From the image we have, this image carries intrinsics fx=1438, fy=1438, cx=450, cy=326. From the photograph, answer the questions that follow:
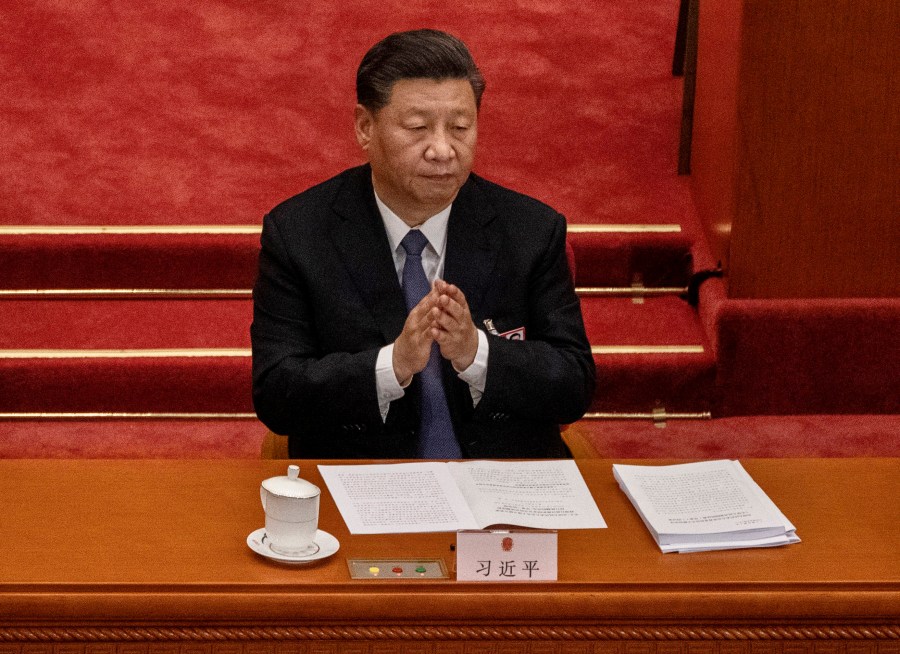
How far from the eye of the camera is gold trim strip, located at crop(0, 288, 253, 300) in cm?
372

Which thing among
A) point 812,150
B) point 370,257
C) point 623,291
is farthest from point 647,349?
point 370,257

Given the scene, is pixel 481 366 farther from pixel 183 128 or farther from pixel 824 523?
pixel 183 128

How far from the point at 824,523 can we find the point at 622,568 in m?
0.35

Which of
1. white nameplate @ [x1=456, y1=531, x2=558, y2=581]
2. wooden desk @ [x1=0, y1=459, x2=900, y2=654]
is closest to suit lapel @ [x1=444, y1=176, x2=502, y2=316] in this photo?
wooden desk @ [x1=0, y1=459, x2=900, y2=654]

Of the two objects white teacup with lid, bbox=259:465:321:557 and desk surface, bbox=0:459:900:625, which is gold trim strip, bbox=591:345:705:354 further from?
white teacup with lid, bbox=259:465:321:557

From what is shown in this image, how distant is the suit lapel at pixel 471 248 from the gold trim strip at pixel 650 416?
1114 mm

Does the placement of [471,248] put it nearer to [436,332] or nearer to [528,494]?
[436,332]

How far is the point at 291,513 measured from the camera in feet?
5.99

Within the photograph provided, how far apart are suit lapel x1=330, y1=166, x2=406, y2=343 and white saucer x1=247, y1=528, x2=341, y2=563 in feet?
1.78

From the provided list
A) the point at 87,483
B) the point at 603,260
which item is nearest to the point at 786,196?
the point at 603,260

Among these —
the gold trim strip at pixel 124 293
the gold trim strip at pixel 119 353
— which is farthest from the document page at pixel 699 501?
the gold trim strip at pixel 124 293

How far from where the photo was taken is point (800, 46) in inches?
126

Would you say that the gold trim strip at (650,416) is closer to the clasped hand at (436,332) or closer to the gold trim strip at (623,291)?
the gold trim strip at (623,291)

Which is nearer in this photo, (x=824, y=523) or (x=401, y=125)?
(x=824, y=523)
